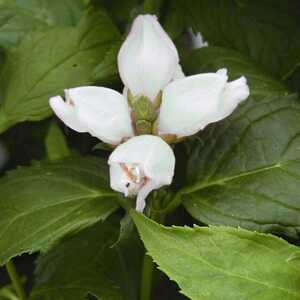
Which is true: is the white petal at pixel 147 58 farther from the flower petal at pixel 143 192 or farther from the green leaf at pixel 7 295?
the green leaf at pixel 7 295

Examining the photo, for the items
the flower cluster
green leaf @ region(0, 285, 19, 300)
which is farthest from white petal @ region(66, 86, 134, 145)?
green leaf @ region(0, 285, 19, 300)

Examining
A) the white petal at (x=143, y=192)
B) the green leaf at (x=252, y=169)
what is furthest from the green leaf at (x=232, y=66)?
the white petal at (x=143, y=192)

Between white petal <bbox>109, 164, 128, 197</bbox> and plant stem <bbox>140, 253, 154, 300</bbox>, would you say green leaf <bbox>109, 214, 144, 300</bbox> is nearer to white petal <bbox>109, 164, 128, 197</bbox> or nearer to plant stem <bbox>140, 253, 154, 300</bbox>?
plant stem <bbox>140, 253, 154, 300</bbox>

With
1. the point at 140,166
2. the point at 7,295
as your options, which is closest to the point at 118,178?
the point at 140,166

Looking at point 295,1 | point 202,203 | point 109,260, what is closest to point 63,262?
point 109,260

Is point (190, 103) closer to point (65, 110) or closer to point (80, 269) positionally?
point (65, 110)

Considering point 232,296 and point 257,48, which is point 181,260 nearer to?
point 232,296
